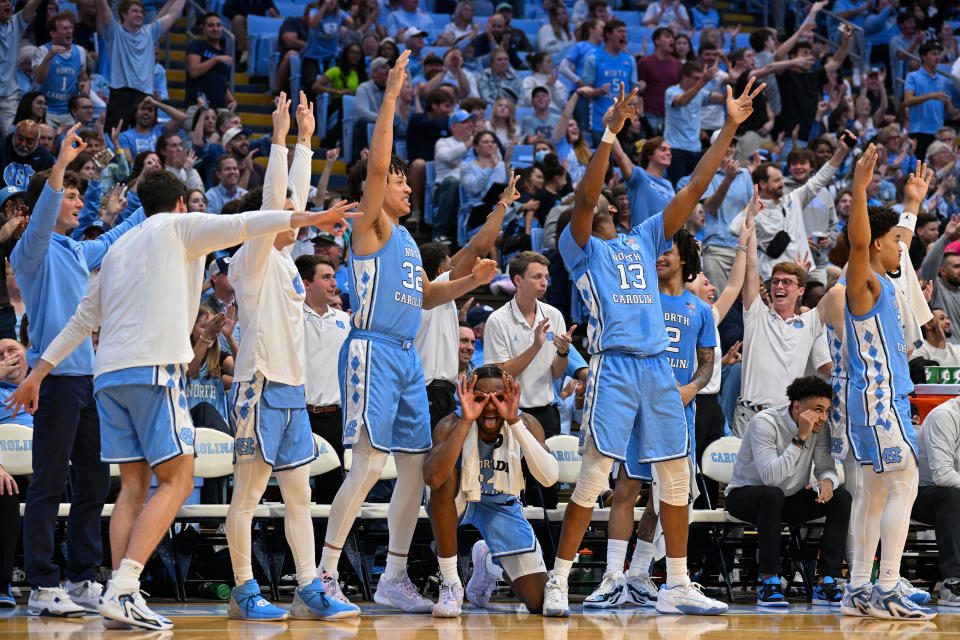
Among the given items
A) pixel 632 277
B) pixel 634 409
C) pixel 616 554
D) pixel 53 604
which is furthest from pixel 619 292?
pixel 53 604

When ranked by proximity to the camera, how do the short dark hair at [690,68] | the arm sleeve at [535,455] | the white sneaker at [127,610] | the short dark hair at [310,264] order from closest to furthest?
the white sneaker at [127,610], the arm sleeve at [535,455], the short dark hair at [310,264], the short dark hair at [690,68]

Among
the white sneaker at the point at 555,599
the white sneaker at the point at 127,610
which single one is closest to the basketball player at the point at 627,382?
the white sneaker at the point at 555,599

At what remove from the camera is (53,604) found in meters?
6.22

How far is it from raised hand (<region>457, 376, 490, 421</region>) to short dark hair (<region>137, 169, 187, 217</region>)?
1.70 meters

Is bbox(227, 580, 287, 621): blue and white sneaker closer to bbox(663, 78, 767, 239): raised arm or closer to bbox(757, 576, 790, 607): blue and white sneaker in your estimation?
bbox(757, 576, 790, 607): blue and white sneaker

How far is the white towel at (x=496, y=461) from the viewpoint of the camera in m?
6.71

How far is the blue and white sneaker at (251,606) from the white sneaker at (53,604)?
81 cm

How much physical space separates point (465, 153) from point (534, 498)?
5507 millimetres

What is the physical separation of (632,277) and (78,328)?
281 centimetres

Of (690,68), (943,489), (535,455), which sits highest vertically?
(690,68)

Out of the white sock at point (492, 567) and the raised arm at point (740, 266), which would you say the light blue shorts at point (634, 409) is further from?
the raised arm at point (740, 266)

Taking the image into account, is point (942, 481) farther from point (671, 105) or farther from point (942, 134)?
point (942, 134)

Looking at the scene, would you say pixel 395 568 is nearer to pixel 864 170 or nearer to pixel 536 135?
pixel 864 170

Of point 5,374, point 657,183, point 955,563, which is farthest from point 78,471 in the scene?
point 657,183
